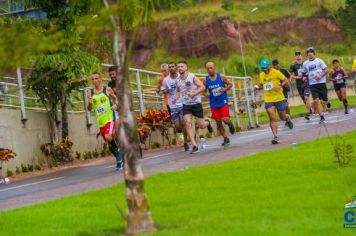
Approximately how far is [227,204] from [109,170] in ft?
24.2

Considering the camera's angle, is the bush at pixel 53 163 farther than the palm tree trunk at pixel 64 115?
No

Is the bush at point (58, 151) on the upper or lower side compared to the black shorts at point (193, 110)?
lower

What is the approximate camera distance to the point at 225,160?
15.9m

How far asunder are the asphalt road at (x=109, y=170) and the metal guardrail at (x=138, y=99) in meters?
1.78

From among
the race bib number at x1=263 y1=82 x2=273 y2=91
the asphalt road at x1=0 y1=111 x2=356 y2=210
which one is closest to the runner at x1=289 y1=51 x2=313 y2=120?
the asphalt road at x1=0 y1=111 x2=356 y2=210

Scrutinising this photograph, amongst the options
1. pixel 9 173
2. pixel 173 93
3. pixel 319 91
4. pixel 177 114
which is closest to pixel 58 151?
pixel 9 173

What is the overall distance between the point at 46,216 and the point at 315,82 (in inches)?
559

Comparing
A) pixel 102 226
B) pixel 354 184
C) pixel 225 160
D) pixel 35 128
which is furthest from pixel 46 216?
pixel 35 128

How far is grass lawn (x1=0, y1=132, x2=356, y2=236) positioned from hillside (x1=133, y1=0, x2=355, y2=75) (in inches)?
3015

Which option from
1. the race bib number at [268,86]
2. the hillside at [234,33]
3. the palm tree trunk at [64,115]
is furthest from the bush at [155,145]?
the hillside at [234,33]

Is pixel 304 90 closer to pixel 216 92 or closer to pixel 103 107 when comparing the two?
pixel 216 92

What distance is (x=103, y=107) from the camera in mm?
17172

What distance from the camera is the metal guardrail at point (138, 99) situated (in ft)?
69.1

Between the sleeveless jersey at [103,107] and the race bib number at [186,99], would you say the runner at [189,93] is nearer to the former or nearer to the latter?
the race bib number at [186,99]
